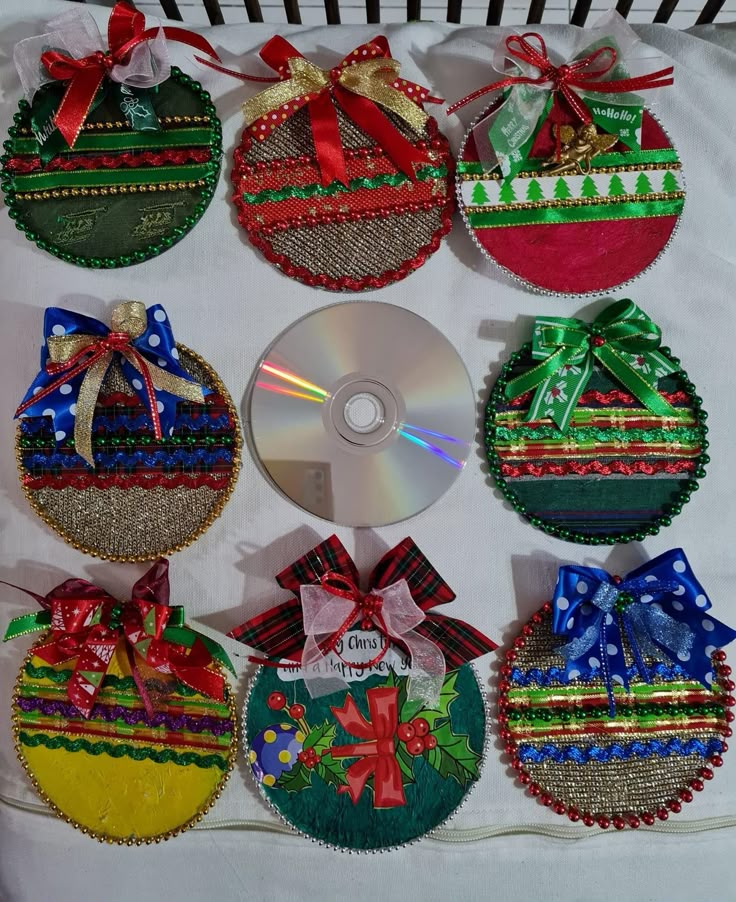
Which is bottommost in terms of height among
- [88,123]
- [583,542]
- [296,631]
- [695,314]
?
[296,631]

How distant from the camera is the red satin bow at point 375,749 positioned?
825 millimetres

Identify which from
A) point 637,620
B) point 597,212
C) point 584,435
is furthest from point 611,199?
point 637,620

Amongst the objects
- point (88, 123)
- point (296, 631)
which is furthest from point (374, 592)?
point (88, 123)

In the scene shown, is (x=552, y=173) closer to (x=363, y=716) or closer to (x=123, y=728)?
(x=363, y=716)

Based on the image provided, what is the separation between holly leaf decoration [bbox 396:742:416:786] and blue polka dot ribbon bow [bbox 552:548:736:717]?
0.21 metres

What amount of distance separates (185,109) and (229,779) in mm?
805

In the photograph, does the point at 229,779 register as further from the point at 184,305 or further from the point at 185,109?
the point at 185,109

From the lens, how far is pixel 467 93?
90 centimetres

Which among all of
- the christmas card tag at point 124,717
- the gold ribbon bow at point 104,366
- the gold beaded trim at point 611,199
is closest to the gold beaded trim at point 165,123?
the gold ribbon bow at point 104,366

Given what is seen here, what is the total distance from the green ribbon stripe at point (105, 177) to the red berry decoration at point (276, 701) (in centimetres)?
62

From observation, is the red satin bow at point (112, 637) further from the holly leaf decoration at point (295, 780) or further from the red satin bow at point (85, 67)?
the red satin bow at point (85, 67)

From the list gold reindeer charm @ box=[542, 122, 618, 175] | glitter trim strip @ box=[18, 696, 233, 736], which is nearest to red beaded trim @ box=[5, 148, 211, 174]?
gold reindeer charm @ box=[542, 122, 618, 175]

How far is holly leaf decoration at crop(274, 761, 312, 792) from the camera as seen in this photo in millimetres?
827

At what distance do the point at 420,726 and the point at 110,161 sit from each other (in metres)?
0.77
